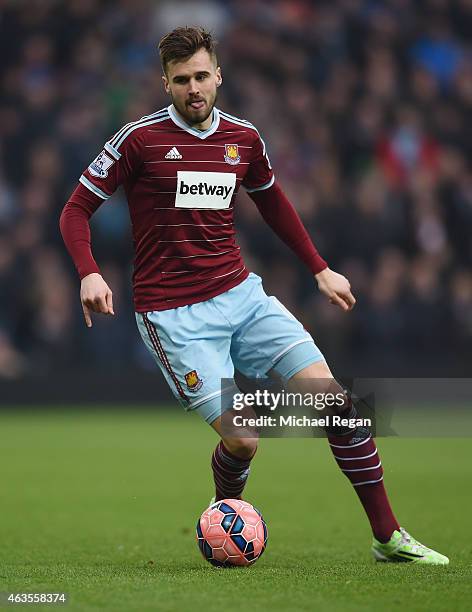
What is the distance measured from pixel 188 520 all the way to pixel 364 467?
1961 mm

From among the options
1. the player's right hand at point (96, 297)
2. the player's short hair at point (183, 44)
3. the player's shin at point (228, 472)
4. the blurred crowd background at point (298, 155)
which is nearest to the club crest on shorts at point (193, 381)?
the player's shin at point (228, 472)

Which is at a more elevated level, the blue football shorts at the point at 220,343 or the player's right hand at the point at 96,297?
the player's right hand at the point at 96,297

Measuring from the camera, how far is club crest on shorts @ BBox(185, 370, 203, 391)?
17.3 ft

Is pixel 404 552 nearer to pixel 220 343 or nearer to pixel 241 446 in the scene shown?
pixel 241 446

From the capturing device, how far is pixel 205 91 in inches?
211

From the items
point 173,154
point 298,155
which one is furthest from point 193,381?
point 298,155

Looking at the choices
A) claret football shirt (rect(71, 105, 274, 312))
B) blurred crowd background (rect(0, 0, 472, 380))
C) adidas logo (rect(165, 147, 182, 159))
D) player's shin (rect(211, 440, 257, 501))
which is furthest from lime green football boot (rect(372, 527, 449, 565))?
blurred crowd background (rect(0, 0, 472, 380))

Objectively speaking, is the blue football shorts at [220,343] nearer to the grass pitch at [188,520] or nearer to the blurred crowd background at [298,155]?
the grass pitch at [188,520]

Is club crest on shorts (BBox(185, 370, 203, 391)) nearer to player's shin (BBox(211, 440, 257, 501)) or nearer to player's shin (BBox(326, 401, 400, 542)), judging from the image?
player's shin (BBox(211, 440, 257, 501))

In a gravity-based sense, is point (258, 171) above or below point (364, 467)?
above

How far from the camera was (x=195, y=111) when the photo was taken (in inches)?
212

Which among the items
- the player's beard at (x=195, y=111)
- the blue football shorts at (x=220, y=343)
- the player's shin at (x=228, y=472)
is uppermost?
the player's beard at (x=195, y=111)

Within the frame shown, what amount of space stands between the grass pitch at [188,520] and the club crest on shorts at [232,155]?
1.78 m

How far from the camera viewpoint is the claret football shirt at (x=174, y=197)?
213 inches
